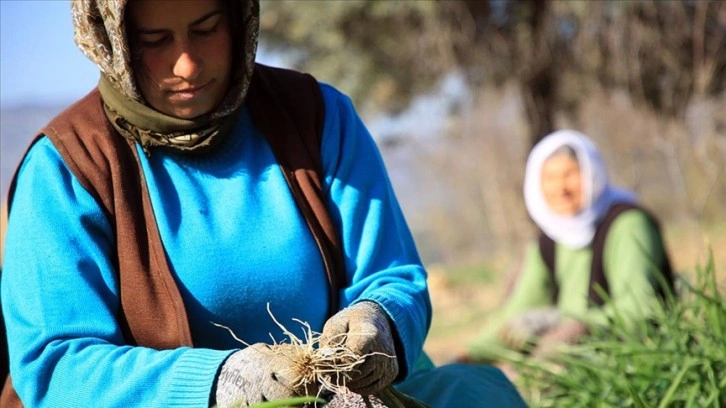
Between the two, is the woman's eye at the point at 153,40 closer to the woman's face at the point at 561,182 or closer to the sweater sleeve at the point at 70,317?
the sweater sleeve at the point at 70,317

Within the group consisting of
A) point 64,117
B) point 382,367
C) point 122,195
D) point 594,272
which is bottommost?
point 594,272

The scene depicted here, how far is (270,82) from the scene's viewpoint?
2.61 m

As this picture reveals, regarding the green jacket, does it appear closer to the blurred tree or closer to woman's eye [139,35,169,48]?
woman's eye [139,35,169,48]

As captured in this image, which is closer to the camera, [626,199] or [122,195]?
[122,195]

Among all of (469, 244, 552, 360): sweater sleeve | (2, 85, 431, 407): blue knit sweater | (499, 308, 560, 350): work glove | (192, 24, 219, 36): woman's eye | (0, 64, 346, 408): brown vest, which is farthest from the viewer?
(469, 244, 552, 360): sweater sleeve

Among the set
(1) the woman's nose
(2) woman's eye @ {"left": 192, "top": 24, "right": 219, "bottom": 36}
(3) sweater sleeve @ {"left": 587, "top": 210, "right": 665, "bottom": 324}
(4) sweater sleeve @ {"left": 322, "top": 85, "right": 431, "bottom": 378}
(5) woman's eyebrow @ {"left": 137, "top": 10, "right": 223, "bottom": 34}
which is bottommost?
(3) sweater sleeve @ {"left": 587, "top": 210, "right": 665, "bottom": 324}

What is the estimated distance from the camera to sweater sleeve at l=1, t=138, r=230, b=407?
2072 mm

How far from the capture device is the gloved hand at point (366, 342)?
1997mm

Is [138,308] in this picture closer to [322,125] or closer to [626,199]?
[322,125]

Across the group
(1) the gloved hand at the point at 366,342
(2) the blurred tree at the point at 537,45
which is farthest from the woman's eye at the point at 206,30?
(2) the blurred tree at the point at 537,45

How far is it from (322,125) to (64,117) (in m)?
0.56

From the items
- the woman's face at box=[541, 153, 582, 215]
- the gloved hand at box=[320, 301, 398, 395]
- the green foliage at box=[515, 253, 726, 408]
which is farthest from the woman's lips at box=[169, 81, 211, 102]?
the woman's face at box=[541, 153, 582, 215]

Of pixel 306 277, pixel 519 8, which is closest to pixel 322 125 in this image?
pixel 306 277

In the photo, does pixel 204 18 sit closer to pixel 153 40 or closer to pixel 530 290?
pixel 153 40
